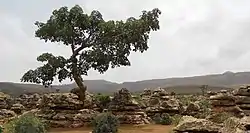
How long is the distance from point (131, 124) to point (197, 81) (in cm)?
11919

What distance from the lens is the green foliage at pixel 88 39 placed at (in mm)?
34344

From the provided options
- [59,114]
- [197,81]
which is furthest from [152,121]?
[197,81]

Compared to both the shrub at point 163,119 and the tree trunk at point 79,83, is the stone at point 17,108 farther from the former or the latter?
the shrub at point 163,119

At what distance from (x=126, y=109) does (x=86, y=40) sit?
6917mm

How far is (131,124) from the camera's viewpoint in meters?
32.3

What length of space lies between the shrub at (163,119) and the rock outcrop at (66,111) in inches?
195

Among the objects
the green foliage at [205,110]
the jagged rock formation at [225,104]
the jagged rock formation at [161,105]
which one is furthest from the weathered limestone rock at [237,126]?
the jagged rock formation at [161,105]

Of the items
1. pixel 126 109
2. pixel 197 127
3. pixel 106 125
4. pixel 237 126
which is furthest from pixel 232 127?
pixel 126 109

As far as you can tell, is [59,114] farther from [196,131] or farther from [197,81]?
[197,81]

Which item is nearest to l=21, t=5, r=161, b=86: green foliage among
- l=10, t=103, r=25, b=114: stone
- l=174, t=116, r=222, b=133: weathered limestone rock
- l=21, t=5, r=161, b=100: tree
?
l=21, t=5, r=161, b=100: tree

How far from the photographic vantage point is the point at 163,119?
3259cm

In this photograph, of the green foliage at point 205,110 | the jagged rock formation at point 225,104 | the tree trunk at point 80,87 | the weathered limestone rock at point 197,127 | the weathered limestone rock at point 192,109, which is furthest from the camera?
the tree trunk at point 80,87

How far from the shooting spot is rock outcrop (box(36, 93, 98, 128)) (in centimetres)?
3216

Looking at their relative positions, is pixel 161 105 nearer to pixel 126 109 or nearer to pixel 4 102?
pixel 126 109
